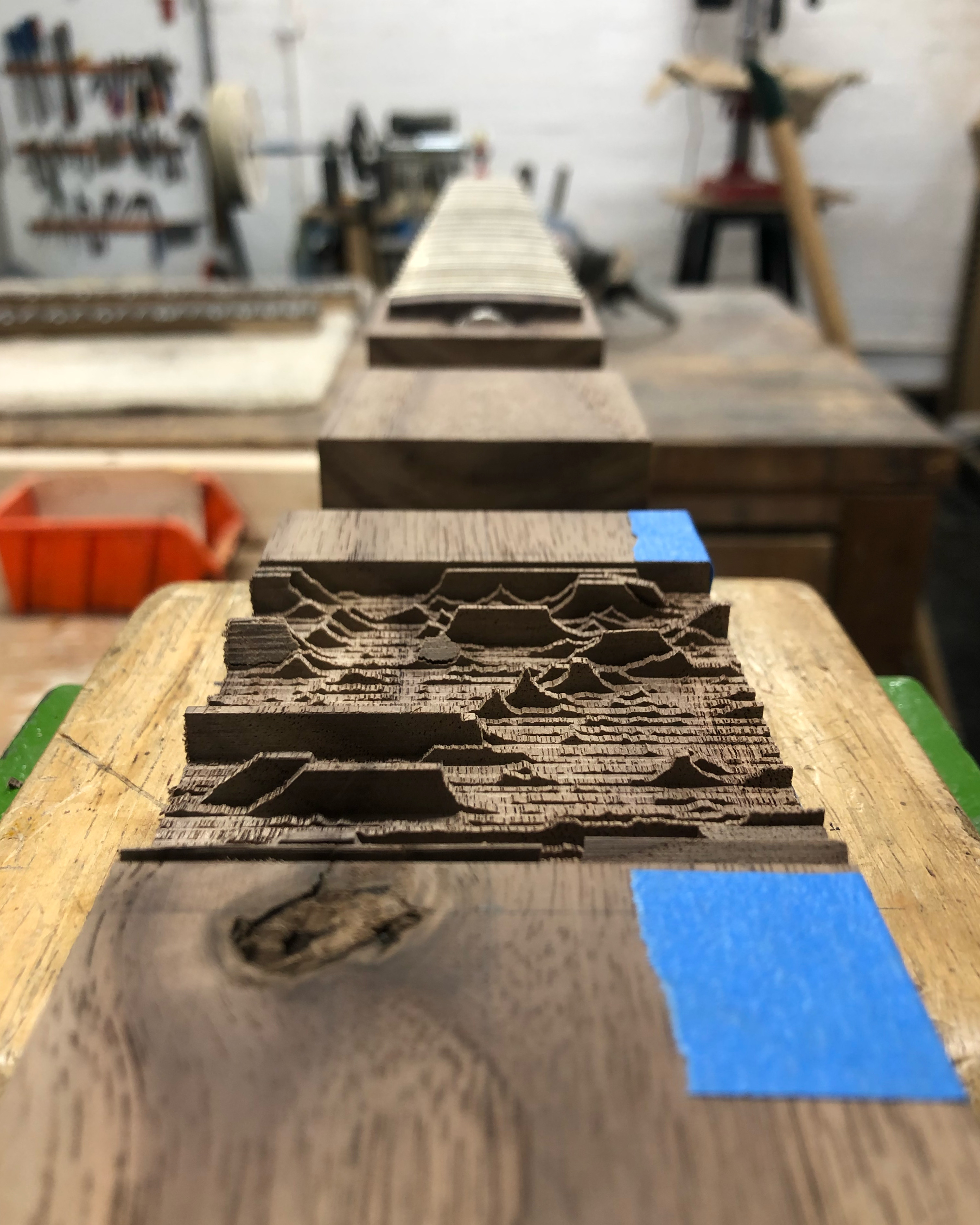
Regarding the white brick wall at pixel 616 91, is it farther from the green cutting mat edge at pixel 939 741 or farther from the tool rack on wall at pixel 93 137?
the green cutting mat edge at pixel 939 741

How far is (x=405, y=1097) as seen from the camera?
35 cm

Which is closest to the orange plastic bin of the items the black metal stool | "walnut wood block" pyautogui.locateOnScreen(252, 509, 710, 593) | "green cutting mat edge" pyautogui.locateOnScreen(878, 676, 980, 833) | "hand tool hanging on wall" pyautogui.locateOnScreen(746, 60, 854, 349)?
"walnut wood block" pyautogui.locateOnScreen(252, 509, 710, 593)

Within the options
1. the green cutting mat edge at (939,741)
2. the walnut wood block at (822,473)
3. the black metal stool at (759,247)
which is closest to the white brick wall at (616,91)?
the black metal stool at (759,247)

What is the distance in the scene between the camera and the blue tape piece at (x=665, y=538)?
695 millimetres

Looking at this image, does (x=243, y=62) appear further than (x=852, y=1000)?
Yes

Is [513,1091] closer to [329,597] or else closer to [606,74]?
[329,597]

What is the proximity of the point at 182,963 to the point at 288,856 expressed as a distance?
7 cm

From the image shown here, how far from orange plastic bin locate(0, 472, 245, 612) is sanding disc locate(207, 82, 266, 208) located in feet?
3.14

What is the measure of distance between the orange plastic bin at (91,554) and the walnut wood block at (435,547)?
0.66m

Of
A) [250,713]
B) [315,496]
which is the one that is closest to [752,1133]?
[250,713]

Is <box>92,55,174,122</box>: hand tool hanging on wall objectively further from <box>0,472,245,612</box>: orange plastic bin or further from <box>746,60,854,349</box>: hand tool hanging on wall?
<box>0,472,245,612</box>: orange plastic bin

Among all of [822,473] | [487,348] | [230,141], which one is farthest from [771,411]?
[230,141]

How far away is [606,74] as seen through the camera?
399 cm

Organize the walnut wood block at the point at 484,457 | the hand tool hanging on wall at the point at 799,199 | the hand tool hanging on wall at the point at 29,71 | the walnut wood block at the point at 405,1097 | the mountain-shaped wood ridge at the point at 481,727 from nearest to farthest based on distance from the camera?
the walnut wood block at the point at 405,1097
the mountain-shaped wood ridge at the point at 481,727
the walnut wood block at the point at 484,457
the hand tool hanging on wall at the point at 799,199
the hand tool hanging on wall at the point at 29,71
